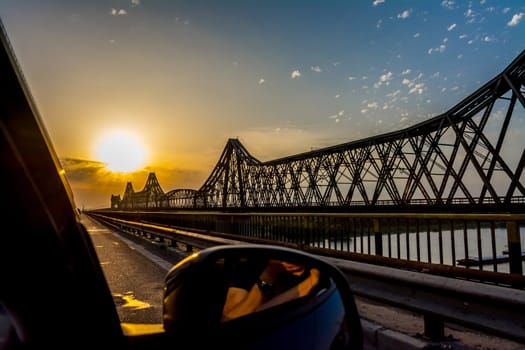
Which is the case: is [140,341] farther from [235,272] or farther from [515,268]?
[515,268]

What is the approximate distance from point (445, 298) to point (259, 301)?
2.05 m

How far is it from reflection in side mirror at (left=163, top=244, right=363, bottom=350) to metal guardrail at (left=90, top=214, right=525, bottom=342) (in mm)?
1255

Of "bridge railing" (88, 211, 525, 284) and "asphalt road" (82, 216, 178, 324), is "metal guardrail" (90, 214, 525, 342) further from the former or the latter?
"asphalt road" (82, 216, 178, 324)

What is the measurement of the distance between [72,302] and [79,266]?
0.42 ft

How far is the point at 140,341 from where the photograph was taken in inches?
57.2

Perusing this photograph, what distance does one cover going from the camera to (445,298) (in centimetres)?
317

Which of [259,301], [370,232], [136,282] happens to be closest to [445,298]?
[259,301]

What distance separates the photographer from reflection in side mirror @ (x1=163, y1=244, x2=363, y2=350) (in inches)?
55.6

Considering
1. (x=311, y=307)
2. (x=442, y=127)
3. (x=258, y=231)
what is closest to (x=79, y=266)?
(x=311, y=307)

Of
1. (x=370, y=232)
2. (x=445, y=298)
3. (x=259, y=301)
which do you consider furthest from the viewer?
(x=370, y=232)

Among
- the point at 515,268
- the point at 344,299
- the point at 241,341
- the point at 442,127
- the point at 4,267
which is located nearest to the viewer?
the point at 4,267

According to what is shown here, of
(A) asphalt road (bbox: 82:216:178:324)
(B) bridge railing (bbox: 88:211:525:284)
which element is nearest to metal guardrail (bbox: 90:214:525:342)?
(B) bridge railing (bbox: 88:211:525:284)

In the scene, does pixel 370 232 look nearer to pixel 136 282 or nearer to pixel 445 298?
pixel 136 282

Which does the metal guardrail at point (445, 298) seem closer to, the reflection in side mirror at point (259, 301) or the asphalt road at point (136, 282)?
the reflection in side mirror at point (259, 301)
